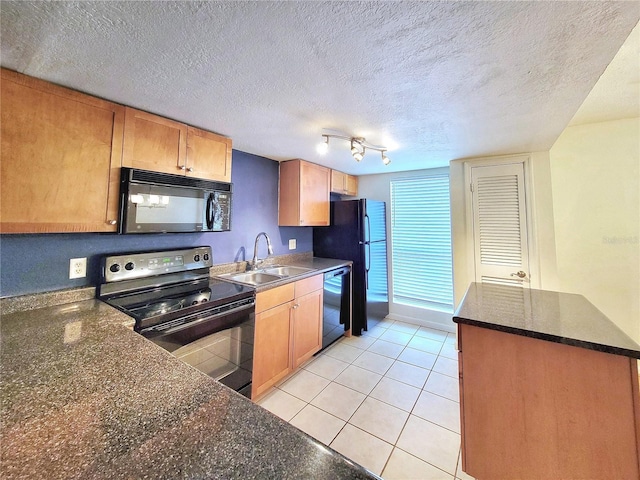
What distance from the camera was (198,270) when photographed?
2113 mm

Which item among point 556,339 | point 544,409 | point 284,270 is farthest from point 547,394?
point 284,270

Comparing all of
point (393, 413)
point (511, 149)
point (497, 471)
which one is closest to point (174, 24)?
point (497, 471)

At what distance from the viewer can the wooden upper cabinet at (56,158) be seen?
1185 millimetres

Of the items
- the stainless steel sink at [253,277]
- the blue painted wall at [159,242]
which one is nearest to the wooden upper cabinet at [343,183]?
the blue painted wall at [159,242]

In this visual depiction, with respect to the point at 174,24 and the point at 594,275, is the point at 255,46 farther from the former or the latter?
the point at 594,275

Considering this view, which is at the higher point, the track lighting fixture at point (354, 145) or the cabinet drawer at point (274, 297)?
the track lighting fixture at point (354, 145)

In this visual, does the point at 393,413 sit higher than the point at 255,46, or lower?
lower

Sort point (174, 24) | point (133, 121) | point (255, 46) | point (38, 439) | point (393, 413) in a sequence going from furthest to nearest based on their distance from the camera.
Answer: point (393, 413) < point (133, 121) < point (255, 46) < point (174, 24) < point (38, 439)

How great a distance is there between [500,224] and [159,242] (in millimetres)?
3131

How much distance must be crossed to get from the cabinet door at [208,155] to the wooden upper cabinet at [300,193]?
872 mm

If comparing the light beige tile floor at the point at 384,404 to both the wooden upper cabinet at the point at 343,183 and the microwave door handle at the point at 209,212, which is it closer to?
the microwave door handle at the point at 209,212

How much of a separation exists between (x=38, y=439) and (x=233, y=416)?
1.31 ft

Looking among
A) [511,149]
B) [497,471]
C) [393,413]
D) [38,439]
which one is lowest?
[393,413]

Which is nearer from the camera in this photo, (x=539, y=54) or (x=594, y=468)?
(x=594, y=468)
